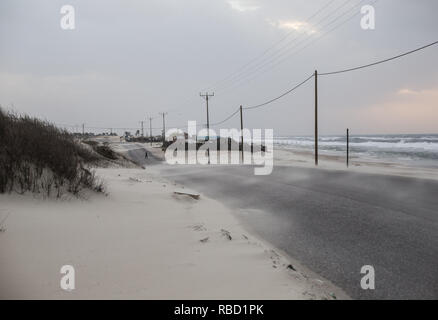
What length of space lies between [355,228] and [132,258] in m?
4.65

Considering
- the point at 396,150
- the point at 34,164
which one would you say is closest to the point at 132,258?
the point at 34,164

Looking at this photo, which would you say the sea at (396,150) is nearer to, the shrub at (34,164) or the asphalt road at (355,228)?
the asphalt road at (355,228)

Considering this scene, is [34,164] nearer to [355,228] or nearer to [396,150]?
[355,228]

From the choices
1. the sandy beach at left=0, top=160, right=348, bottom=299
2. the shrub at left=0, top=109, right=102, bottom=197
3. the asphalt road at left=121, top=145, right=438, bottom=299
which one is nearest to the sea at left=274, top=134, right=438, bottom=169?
the asphalt road at left=121, top=145, right=438, bottom=299

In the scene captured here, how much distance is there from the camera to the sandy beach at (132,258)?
2.92 m

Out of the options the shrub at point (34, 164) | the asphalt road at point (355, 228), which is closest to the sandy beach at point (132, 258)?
the shrub at point (34, 164)

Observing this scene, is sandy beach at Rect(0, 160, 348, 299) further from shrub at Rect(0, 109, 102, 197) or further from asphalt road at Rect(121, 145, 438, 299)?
asphalt road at Rect(121, 145, 438, 299)

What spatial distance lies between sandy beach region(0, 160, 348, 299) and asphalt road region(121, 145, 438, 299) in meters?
0.54

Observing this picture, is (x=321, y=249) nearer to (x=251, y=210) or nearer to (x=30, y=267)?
(x=251, y=210)
